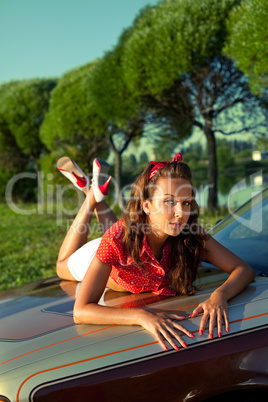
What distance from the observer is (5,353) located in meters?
1.71

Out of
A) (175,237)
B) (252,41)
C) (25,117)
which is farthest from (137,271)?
(25,117)

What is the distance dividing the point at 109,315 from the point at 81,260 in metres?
1.14

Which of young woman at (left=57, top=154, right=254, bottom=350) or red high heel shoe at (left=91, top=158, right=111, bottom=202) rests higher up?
red high heel shoe at (left=91, top=158, right=111, bottom=202)

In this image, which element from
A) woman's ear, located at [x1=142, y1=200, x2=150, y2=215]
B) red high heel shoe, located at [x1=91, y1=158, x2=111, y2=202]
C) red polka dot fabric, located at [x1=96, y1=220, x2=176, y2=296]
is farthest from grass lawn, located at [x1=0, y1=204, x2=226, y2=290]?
woman's ear, located at [x1=142, y1=200, x2=150, y2=215]

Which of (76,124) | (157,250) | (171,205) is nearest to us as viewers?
(171,205)

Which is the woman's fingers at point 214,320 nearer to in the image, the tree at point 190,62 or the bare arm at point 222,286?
the bare arm at point 222,286

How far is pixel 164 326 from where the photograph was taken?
166 centimetres

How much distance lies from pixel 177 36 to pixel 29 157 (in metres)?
14.2

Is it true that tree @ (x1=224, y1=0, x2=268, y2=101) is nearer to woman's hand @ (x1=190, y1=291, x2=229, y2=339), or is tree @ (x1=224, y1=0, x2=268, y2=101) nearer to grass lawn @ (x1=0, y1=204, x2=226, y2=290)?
grass lawn @ (x1=0, y1=204, x2=226, y2=290)

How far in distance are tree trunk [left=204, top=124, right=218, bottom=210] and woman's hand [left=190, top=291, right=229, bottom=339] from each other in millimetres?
8803

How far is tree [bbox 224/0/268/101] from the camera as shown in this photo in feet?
23.7

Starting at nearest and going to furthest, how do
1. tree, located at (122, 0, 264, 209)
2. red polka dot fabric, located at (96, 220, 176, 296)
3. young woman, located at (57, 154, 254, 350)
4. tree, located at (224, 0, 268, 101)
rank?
1. young woman, located at (57, 154, 254, 350)
2. red polka dot fabric, located at (96, 220, 176, 296)
3. tree, located at (224, 0, 268, 101)
4. tree, located at (122, 0, 264, 209)

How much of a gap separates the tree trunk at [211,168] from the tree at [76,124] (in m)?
4.70

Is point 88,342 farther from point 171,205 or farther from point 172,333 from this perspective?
point 171,205
